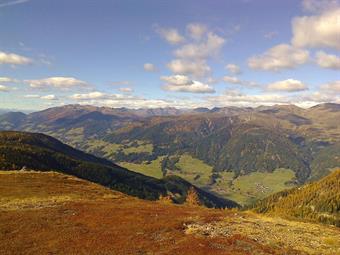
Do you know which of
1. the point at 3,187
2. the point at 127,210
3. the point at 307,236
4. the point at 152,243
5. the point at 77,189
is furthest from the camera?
the point at 77,189

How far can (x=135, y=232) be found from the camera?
180 feet

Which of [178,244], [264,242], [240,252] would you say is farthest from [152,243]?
[264,242]

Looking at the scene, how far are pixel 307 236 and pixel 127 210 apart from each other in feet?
107

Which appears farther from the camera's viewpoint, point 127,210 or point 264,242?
point 127,210

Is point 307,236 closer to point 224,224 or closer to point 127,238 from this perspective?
point 224,224

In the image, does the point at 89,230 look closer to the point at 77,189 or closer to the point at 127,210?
the point at 127,210

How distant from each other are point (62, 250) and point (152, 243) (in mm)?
11503

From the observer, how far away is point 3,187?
89.7 meters

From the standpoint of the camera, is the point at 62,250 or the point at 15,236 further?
the point at 15,236

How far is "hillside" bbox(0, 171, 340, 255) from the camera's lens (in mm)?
46719

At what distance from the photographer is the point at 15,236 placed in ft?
165

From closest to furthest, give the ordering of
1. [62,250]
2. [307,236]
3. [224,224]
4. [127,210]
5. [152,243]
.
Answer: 1. [62,250]
2. [152,243]
3. [307,236]
4. [224,224]
5. [127,210]

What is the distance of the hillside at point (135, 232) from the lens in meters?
46.7

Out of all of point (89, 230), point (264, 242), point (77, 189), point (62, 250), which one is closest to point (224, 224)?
point (264, 242)
